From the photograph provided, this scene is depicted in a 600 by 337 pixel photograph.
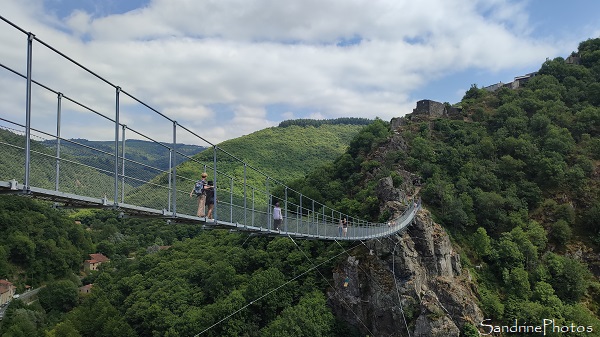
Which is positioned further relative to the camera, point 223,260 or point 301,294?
point 223,260

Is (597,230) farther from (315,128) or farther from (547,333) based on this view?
(315,128)

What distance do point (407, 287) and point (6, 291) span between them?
100 feet

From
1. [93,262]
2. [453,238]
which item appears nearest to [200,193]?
[453,238]

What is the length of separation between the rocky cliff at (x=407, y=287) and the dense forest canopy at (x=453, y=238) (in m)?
0.89

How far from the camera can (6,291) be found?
33188 mm

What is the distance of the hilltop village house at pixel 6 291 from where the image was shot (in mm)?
32344

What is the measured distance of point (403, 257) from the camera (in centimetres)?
1953

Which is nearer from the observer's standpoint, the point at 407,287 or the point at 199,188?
the point at 199,188

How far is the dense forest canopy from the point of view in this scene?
21.8 meters

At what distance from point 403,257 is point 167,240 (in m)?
39.5

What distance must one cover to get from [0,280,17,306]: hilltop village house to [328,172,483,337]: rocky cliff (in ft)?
84.4

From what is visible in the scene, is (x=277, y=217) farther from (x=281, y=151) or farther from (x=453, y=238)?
(x=281, y=151)

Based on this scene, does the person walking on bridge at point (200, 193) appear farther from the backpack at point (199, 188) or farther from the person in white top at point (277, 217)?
the person in white top at point (277, 217)

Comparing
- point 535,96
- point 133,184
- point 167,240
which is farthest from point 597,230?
point 167,240
